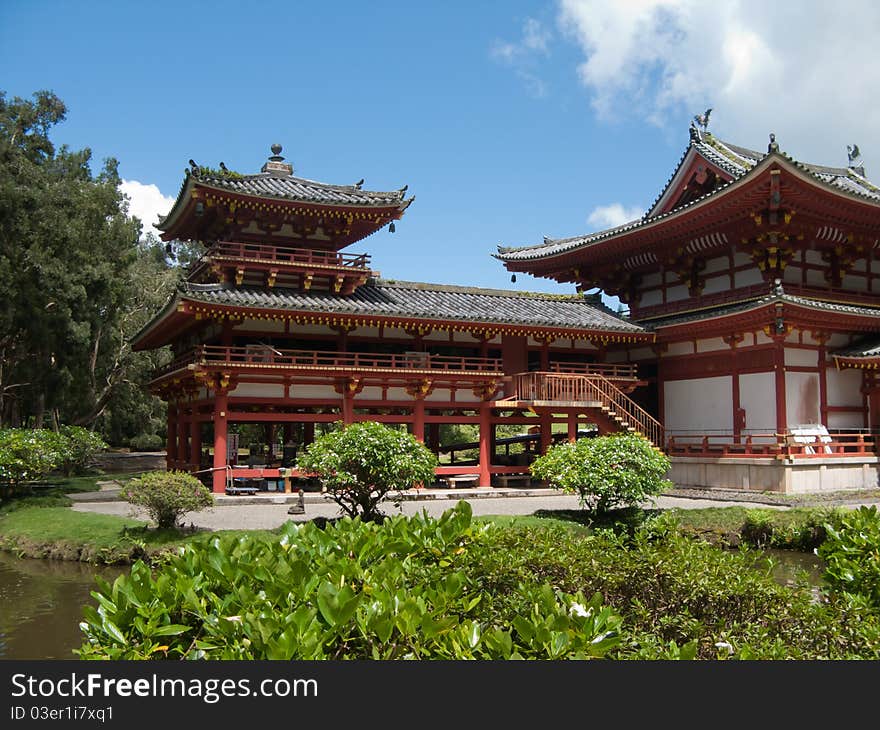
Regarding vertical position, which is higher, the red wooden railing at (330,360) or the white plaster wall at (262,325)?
the white plaster wall at (262,325)

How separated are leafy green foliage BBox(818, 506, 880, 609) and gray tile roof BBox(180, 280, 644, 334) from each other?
18.9 m

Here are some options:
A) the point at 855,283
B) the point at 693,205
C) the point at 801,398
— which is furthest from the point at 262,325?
the point at 855,283

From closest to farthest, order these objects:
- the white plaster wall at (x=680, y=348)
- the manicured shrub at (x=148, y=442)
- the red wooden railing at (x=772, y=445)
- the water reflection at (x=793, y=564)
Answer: the water reflection at (x=793, y=564) < the red wooden railing at (x=772, y=445) < the white plaster wall at (x=680, y=348) < the manicured shrub at (x=148, y=442)

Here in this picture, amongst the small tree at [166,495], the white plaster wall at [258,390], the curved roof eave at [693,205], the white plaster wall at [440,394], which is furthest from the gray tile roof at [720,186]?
the small tree at [166,495]

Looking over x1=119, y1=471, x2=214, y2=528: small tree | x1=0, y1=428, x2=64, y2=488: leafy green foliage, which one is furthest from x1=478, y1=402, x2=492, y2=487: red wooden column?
x1=0, y1=428, x2=64, y2=488: leafy green foliage

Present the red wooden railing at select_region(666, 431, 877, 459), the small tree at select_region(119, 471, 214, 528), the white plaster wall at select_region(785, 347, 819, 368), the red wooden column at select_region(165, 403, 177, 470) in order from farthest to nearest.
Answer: the red wooden column at select_region(165, 403, 177, 470) < the white plaster wall at select_region(785, 347, 819, 368) < the red wooden railing at select_region(666, 431, 877, 459) < the small tree at select_region(119, 471, 214, 528)

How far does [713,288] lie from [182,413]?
2185 centimetres

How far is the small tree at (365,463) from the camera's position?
16406mm

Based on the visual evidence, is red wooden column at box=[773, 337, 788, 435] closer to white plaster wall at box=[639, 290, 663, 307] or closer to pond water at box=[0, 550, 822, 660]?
white plaster wall at box=[639, 290, 663, 307]

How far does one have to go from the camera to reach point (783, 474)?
2358cm

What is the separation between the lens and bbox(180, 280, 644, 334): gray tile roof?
24.4 meters

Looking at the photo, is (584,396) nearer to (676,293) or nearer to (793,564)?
(676,293)

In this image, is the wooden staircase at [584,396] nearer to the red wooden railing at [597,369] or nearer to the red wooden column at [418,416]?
the red wooden railing at [597,369]

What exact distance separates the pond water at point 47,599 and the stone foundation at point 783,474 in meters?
6.93
